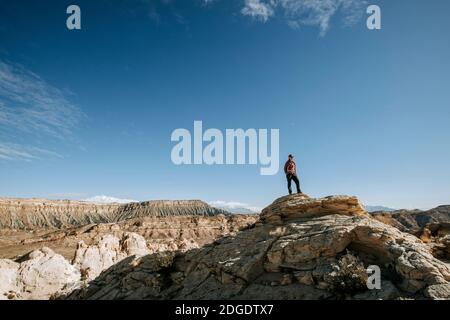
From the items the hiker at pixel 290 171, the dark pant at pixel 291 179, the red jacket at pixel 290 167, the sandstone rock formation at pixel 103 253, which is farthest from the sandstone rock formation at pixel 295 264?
the sandstone rock formation at pixel 103 253

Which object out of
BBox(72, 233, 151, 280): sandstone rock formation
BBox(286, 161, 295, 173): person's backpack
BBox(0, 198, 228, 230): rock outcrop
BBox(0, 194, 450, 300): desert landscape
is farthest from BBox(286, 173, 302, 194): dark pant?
BBox(0, 198, 228, 230): rock outcrop

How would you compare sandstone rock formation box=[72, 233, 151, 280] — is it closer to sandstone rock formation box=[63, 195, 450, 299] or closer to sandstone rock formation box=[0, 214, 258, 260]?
sandstone rock formation box=[0, 214, 258, 260]

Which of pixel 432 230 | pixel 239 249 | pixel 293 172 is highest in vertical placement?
pixel 293 172

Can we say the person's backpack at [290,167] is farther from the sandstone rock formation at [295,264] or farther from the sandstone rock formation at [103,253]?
the sandstone rock formation at [103,253]

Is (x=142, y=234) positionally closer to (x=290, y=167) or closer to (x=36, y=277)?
(x=36, y=277)

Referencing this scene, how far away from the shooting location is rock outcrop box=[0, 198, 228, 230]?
13500 cm

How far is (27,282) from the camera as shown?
22.5m

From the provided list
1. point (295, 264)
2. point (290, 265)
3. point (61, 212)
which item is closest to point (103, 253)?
point (290, 265)

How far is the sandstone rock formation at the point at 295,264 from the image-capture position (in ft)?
27.6
